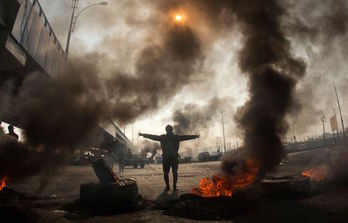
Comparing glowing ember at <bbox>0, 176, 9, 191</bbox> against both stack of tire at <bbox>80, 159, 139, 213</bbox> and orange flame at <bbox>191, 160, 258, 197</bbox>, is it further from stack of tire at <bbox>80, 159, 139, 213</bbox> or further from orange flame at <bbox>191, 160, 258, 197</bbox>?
orange flame at <bbox>191, 160, 258, 197</bbox>

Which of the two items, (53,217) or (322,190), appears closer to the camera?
(53,217)

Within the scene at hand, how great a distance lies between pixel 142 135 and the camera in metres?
9.37

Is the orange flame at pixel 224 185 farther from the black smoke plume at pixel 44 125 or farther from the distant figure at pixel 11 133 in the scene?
the distant figure at pixel 11 133

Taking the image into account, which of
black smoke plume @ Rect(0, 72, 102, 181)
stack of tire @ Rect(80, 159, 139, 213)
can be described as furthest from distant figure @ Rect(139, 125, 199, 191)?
black smoke plume @ Rect(0, 72, 102, 181)

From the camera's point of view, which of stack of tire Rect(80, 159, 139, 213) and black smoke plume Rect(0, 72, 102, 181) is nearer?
stack of tire Rect(80, 159, 139, 213)

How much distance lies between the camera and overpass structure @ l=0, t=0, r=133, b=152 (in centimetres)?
914

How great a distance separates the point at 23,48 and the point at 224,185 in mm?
8900

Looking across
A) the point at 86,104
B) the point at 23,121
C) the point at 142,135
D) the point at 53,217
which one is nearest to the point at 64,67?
the point at 86,104

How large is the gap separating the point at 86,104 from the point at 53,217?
24.5 ft

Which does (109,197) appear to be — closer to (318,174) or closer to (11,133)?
(11,133)

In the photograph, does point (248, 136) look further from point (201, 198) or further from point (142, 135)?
point (201, 198)

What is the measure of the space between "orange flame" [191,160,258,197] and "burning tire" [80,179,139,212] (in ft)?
5.10

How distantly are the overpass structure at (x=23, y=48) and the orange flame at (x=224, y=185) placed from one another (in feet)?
25.8

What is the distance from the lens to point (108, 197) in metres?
6.20
